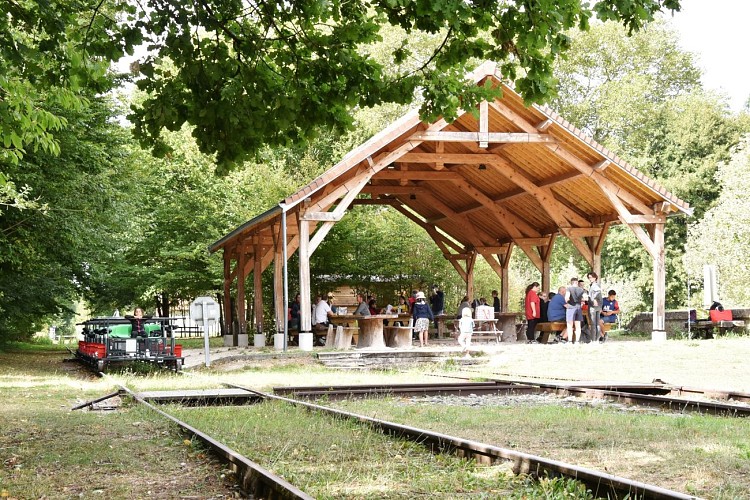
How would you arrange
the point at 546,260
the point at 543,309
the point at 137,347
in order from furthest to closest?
1. the point at 546,260
2. the point at 543,309
3. the point at 137,347

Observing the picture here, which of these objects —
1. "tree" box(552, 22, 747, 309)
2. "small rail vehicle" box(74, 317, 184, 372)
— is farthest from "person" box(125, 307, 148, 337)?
"tree" box(552, 22, 747, 309)

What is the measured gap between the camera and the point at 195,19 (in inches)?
309

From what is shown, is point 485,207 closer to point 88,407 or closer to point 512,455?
point 88,407

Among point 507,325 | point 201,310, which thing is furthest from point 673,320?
point 201,310

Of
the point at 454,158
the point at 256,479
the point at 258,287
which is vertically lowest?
the point at 256,479

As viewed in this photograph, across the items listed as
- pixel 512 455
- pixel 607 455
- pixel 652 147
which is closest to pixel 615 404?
pixel 607 455

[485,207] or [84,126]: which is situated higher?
[84,126]

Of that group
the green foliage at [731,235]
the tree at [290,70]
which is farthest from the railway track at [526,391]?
the green foliage at [731,235]

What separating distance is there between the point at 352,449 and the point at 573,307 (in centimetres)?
1537

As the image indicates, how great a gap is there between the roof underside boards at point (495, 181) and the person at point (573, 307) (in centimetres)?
296

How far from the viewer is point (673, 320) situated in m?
27.5

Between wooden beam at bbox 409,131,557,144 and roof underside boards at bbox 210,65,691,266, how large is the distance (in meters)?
0.02

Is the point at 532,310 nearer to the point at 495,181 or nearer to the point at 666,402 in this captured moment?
the point at 495,181

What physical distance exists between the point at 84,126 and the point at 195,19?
16.4m
